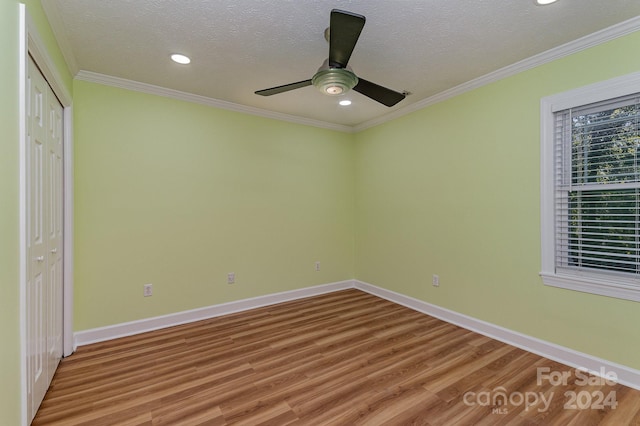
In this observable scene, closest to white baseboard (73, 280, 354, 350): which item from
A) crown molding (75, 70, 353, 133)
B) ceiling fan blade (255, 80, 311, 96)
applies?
crown molding (75, 70, 353, 133)

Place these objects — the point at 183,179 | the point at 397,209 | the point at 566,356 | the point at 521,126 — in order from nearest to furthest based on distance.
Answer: the point at 566,356
the point at 521,126
the point at 183,179
the point at 397,209

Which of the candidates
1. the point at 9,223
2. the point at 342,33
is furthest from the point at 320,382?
the point at 342,33

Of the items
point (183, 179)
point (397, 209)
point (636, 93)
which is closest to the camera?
point (636, 93)

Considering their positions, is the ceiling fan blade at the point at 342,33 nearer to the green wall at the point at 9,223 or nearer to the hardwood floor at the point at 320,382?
the green wall at the point at 9,223

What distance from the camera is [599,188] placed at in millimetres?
2264

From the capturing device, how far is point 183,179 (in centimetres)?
331

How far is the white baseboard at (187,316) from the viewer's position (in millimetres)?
2825

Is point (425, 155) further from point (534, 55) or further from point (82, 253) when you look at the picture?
point (82, 253)

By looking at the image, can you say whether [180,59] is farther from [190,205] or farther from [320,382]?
[320,382]

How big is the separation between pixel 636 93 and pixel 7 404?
4126 mm

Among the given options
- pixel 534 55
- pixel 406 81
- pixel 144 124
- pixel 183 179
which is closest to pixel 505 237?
pixel 534 55

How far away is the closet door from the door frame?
69 millimetres

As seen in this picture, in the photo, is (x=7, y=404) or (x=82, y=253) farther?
(x=82, y=253)

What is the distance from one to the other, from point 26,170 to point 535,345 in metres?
3.89
